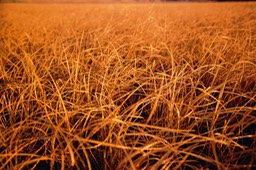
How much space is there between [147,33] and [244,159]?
1.03 metres

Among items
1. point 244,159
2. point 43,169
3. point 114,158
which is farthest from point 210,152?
point 43,169

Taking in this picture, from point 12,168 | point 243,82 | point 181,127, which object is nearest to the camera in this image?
point 12,168

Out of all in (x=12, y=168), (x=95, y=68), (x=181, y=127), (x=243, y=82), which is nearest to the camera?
(x=12, y=168)

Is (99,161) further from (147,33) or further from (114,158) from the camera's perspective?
(147,33)

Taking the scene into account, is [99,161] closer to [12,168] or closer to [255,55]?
[12,168]

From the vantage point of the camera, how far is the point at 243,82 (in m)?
0.72

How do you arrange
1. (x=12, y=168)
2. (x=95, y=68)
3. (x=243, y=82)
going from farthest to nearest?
(x=95, y=68) < (x=243, y=82) < (x=12, y=168)

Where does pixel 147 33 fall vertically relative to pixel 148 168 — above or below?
above

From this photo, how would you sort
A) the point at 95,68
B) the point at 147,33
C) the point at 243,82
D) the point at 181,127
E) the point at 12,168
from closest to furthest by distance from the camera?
the point at 12,168 → the point at 181,127 → the point at 243,82 → the point at 95,68 → the point at 147,33

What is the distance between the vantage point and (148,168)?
16.0 inches

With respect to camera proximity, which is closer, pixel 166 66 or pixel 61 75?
pixel 61 75

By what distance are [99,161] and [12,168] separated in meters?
0.18

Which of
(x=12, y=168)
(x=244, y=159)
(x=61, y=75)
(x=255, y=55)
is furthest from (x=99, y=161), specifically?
(x=255, y=55)

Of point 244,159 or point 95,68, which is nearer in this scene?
point 244,159
